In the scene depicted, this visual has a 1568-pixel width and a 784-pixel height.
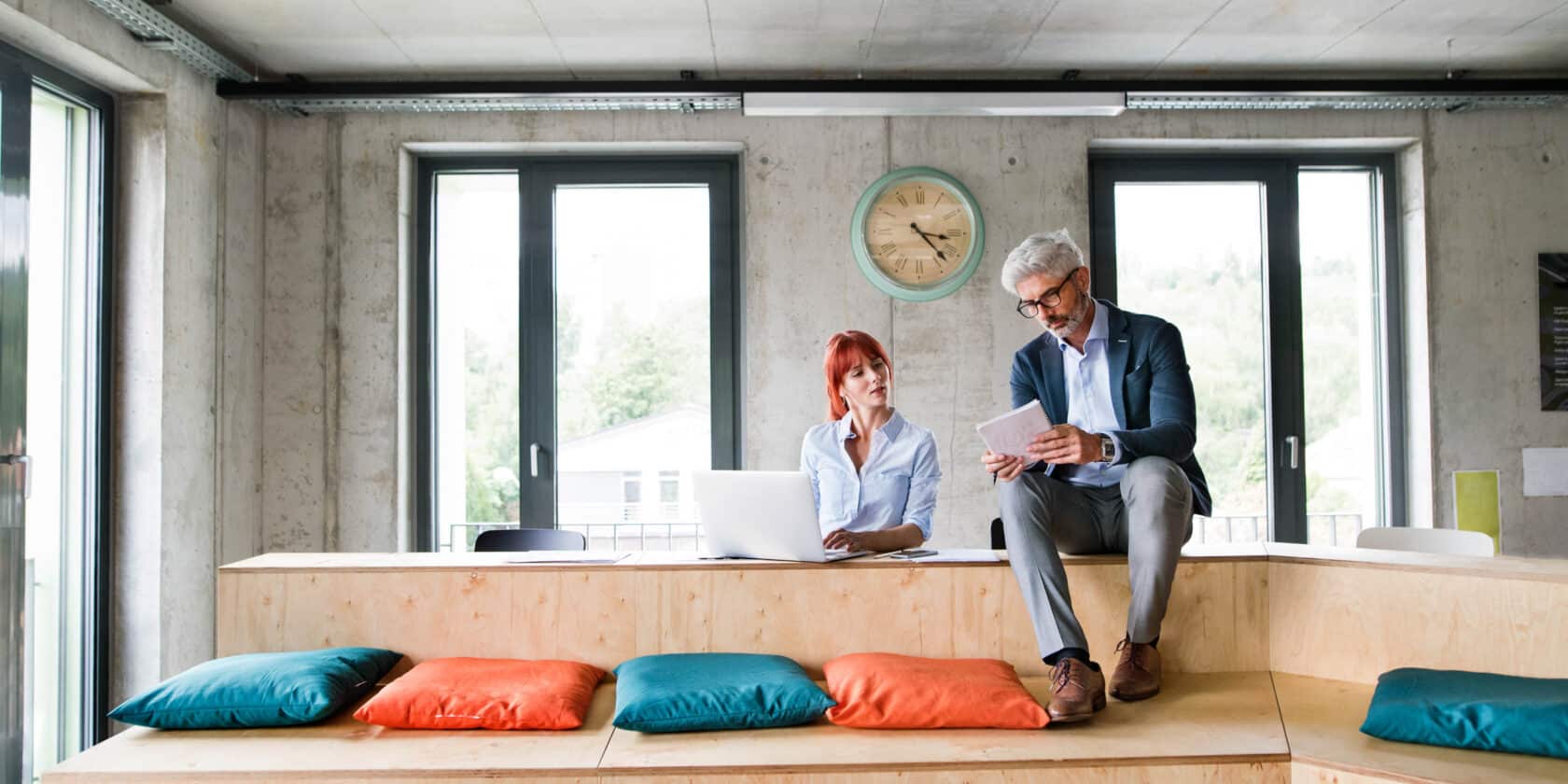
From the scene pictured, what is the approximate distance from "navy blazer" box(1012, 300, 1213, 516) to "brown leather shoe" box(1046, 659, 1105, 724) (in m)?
0.50

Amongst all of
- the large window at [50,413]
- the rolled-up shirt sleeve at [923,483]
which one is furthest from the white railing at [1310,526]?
the large window at [50,413]

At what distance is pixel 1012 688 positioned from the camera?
88.8 inches

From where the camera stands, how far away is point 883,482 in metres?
3.26

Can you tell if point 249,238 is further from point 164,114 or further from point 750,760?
point 750,760

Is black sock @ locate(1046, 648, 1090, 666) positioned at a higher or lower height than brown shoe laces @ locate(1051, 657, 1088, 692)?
higher

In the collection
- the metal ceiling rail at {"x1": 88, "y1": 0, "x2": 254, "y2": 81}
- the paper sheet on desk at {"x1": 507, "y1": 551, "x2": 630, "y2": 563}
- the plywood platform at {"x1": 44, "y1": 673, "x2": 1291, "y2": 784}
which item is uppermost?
the metal ceiling rail at {"x1": 88, "y1": 0, "x2": 254, "y2": 81}

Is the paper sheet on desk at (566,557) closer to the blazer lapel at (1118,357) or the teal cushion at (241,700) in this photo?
the teal cushion at (241,700)

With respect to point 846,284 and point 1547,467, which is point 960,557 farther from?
point 1547,467

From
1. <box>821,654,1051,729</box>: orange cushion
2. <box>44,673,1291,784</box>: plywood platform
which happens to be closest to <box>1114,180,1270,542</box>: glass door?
<box>44,673,1291,784</box>: plywood platform

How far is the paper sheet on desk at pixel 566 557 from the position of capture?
268cm

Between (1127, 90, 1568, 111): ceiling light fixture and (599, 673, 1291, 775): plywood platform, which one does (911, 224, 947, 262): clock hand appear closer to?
(1127, 90, 1568, 111): ceiling light fixture

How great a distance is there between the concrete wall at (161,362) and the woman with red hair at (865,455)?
7.84ft

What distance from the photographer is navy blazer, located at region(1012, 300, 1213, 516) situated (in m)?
2.45

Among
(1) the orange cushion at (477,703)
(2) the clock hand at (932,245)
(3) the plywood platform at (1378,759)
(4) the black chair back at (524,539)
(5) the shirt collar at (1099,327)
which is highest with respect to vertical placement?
(2) the clock hand at (932,245)
